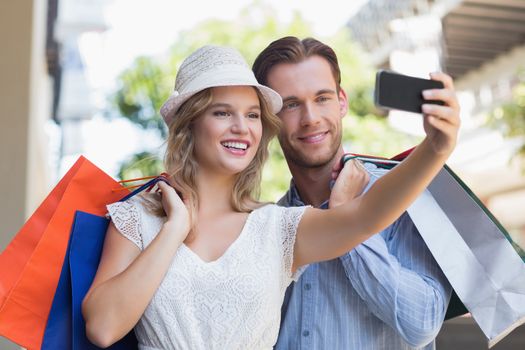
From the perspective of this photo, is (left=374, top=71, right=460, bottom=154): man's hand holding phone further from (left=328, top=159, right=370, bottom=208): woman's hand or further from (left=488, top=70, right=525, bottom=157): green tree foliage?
(left=488, top=70, right=525, bottom=157): green tree foliage

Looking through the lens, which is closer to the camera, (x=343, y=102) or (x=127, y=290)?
(x=127, y=290)

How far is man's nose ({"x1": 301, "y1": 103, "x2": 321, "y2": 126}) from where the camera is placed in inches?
98.4

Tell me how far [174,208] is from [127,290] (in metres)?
0.27

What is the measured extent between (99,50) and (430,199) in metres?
13.1

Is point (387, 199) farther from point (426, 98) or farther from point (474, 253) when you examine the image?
point (474, 253)

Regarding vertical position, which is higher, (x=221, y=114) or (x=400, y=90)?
(x=400, y=90)

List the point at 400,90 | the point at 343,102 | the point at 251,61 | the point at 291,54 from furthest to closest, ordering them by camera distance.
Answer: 1. the point at 251,61
2. the point at 343,102
3. the point at 291,54
4. the point at 400,90

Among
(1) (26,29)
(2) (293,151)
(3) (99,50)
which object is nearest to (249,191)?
(2) (293,151)

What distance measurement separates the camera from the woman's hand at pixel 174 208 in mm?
2072

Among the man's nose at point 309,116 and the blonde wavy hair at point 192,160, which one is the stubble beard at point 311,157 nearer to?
the man's nose at point 309,116

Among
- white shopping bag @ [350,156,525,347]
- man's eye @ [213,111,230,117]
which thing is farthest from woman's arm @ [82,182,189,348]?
white shopping bag @ [350,156,525,347]

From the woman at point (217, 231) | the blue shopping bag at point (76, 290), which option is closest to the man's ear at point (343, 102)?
the woman at point (217, 231)

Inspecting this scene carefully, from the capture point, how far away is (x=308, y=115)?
8.23 ft

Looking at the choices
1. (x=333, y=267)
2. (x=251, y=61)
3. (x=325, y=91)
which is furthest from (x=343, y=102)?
(x=251, y=61)
